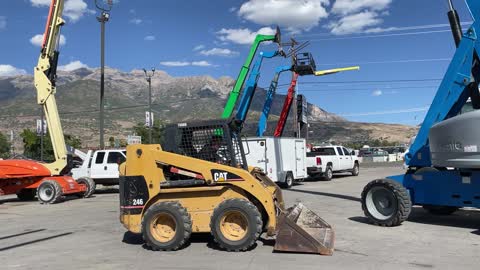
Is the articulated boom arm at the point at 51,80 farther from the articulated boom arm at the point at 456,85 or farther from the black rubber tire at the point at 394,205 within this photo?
the articulated boom arm at the point at 456,85

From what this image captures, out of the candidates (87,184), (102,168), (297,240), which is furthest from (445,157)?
(102,168)

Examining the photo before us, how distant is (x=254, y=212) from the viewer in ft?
26.7

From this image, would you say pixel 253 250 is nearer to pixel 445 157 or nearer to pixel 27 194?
pixel 445 157

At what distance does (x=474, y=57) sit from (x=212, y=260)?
7.21 m

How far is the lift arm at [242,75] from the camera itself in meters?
23.9

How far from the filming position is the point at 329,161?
2819 centimetres

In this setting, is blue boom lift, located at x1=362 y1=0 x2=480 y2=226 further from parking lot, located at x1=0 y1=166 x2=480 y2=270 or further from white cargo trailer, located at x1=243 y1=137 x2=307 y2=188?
white cargo trailer, located at x1=243 y1=137 x2=307 y2=188

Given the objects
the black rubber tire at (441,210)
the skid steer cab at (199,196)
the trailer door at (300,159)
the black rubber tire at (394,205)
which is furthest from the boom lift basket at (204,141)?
the trailer door at (300,159)

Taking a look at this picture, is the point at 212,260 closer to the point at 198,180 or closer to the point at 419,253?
the point at 198,180

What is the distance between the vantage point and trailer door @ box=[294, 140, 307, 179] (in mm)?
23161

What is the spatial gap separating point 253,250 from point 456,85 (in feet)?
19.4

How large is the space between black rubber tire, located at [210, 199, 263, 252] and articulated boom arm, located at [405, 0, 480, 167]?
4.90 m

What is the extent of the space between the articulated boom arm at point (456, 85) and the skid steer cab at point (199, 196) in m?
3.73

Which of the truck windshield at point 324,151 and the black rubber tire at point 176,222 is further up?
the truck windshield at point 324,151
